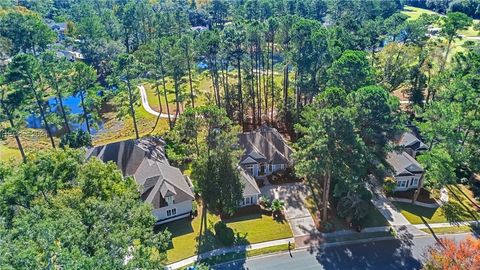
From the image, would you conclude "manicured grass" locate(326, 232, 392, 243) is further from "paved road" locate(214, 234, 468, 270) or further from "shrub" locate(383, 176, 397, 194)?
"shrub" locate(383, 176, 397, 194)

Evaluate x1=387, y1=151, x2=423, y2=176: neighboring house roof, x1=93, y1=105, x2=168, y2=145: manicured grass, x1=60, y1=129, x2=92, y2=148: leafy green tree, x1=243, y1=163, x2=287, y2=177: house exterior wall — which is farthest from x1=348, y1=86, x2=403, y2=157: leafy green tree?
x1=60, y1=129, x2=92, y2=148: leafy green tree

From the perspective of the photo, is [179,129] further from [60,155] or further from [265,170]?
[265,170]

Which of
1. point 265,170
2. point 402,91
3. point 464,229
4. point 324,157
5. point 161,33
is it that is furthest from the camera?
point 161,33

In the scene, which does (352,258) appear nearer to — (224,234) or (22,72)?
(224,234)

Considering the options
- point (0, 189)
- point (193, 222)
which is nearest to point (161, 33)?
point (193, 222)

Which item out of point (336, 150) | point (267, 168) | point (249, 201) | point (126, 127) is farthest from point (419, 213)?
point (126, 127)

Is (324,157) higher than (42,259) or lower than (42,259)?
lower
